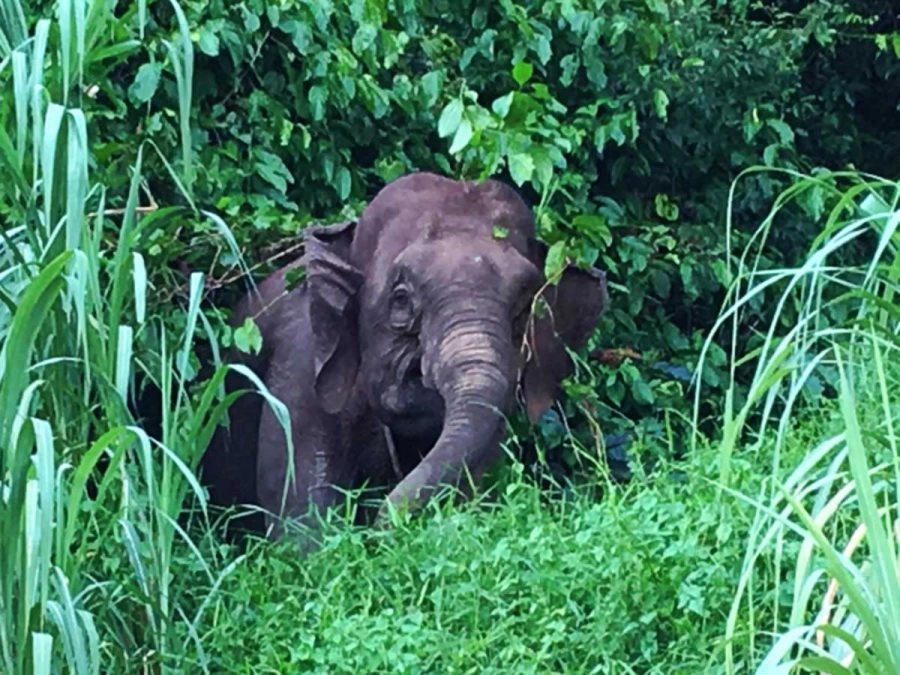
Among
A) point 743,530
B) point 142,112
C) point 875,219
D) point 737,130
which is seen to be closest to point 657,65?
point 737,130

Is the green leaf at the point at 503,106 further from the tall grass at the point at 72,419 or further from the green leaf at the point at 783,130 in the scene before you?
the tall grass at the point at 72,419

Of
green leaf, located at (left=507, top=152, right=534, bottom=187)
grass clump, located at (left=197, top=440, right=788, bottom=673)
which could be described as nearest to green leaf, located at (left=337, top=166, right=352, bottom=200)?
green leaf, located at (left=507, top=152, right=534, bottom=187)

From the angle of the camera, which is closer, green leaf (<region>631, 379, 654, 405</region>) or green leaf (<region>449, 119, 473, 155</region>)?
green leaf (<region>449, 119, 473, 155</region>)

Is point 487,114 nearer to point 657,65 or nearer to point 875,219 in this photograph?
point 657,65

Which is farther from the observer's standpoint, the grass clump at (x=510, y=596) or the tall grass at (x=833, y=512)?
the grass clump at (x=510, y=596)

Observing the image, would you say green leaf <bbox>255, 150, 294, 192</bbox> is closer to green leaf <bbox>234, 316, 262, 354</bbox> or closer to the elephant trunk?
green leaf <bbox>234, 316, 262, 354</bbox>

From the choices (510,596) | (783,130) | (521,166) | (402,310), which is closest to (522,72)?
(521,166)

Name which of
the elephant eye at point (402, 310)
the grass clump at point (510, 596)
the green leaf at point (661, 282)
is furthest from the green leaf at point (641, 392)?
the grass clump at point (510, 596)

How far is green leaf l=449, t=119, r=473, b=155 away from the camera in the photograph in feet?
14.1

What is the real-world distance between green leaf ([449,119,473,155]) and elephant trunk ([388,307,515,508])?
395mm

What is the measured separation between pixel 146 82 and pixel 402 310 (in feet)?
2.39

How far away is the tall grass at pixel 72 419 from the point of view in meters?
2.65

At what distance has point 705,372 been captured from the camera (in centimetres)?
509

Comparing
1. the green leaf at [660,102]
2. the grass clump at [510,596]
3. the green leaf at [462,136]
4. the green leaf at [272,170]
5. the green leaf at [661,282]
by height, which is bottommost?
the green leaf at [661,282]
